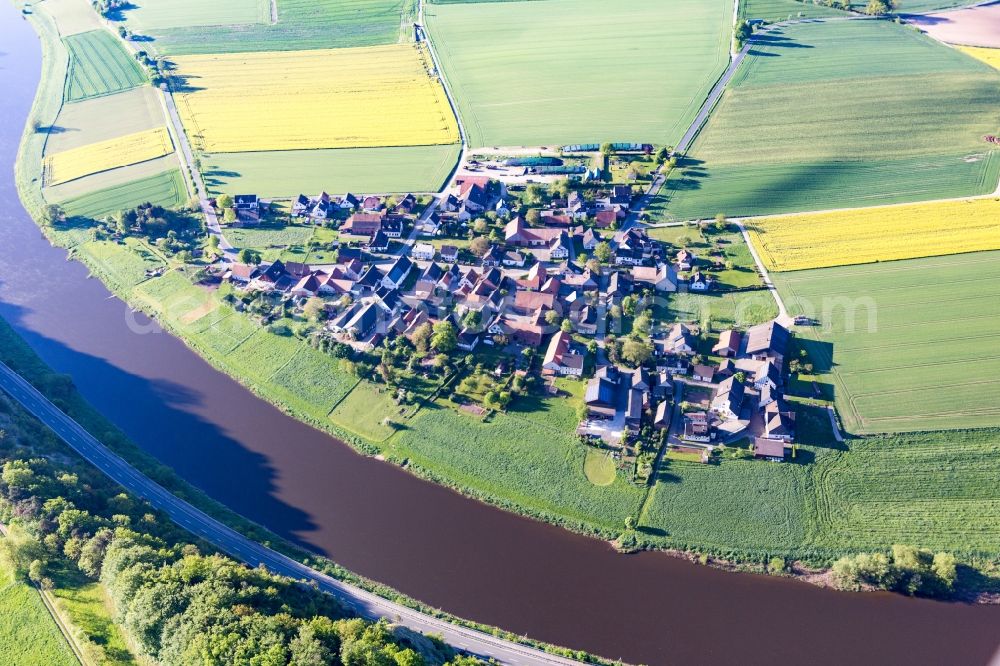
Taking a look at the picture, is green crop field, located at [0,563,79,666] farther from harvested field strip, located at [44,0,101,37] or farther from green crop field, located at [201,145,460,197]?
harvested field strip, located at [44,0,101,37]

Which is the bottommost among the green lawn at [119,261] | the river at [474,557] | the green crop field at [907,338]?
Answer: the river at [474,557]

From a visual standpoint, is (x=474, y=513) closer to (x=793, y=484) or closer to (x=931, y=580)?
(x=793, y=484)

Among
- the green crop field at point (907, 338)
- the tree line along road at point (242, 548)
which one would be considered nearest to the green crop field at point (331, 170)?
the tree line along road at point (242, 548)

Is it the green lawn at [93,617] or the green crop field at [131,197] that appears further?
the green crop field at [131,197]

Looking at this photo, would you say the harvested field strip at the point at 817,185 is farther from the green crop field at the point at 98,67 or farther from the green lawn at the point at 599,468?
the green crop field at the point at 98,67

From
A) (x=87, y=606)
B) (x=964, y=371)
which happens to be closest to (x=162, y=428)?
A: (x=87, y=606)

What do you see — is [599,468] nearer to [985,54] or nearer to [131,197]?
[131,197]
